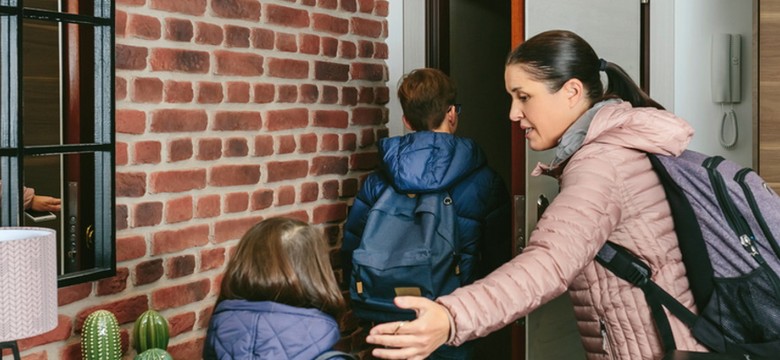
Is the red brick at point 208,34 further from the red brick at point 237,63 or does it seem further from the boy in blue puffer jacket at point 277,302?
the boy in blue puffer jacket at point 277,302

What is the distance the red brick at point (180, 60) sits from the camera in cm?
256

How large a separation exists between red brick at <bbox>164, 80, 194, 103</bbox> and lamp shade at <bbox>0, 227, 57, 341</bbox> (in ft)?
2.70

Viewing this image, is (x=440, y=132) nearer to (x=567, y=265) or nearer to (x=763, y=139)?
(x=763, y=139)

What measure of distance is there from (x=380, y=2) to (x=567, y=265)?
7.41 ft

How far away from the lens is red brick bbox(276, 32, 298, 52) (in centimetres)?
311

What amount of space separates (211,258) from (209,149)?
34cm

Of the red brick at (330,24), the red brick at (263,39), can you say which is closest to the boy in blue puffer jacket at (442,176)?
the red brick at (330,24)

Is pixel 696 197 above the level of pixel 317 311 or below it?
above

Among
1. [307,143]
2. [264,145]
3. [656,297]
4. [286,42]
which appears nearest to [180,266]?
[264,145]

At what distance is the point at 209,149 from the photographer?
2781mm

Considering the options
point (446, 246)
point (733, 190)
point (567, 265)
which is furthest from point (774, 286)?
point (446, 246)

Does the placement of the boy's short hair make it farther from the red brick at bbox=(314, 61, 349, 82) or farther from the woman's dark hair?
the woman's dark hair

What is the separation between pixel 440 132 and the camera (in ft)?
10.2

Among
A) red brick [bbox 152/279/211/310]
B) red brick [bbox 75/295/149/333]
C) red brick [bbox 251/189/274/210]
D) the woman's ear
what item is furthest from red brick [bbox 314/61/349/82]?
the woman's ear
